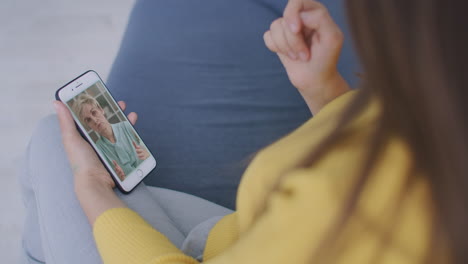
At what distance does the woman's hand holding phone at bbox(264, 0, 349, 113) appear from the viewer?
23.1 inches

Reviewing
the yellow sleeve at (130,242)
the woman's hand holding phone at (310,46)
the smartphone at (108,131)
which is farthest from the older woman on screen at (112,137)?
the woman's hand holding phone at (310,46)

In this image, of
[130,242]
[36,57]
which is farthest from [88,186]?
[36,57]

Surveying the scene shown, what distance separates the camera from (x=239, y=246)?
1.35ft

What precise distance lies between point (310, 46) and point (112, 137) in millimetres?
408

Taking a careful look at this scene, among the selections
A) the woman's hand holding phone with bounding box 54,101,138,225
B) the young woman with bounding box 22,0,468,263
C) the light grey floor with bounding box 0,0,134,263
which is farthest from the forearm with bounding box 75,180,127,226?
the light grey floor with bounding box 0,0,134,263

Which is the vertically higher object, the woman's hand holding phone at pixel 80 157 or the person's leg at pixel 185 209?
the woman's hand holding phone at pixel 80 157

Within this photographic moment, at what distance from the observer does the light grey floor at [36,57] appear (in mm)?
1266

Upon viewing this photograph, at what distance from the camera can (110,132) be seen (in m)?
0.83

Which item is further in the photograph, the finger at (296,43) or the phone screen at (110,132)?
the phone screen at (110,132)

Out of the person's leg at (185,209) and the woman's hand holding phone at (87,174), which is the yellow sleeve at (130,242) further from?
the person's leg at (185,209)

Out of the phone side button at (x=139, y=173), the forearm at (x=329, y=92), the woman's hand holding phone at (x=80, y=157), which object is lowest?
the phone side button at (x=139, y=173)

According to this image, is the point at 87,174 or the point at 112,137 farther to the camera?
the point at 112,137

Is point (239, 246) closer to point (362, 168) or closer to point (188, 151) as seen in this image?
point (362, 168)

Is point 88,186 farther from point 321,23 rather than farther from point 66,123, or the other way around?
point 321,23
